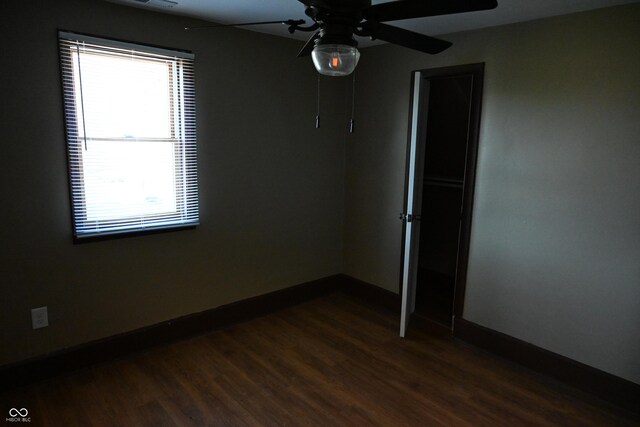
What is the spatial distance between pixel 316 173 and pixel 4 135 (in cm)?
237

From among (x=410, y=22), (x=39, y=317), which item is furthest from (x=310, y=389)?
(x=410, y=22)

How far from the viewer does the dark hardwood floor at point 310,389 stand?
2330mm

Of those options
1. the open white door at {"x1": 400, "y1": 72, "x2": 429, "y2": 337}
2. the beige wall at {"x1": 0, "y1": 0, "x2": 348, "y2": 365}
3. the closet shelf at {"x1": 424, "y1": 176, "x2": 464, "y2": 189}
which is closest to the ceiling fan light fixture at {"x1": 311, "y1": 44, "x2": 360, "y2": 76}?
the open white door at {"x1": 400, "y1": 72, "x2": 429, "y2": 337}

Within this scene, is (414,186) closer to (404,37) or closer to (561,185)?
(561,185)

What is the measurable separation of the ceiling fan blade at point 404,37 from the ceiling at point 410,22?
2.73 ft

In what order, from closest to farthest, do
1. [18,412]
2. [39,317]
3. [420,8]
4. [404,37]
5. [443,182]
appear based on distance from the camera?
[420,8], [404,37], [18,412], [39,317], [443,182]

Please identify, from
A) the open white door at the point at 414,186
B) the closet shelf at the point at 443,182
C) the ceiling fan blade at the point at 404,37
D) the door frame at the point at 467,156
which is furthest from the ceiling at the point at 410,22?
the closet shelf at the point at 443,182

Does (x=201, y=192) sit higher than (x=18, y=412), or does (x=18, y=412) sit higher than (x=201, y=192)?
(x=201, y=192)

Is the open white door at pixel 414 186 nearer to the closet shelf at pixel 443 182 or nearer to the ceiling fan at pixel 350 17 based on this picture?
the closet shelf at pixel 443 182

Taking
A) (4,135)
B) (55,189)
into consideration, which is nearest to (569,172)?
(55,189)

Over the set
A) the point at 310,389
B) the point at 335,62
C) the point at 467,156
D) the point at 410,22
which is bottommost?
the point at 310,389

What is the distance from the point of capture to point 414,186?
316 cm

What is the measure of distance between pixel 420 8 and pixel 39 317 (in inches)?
108

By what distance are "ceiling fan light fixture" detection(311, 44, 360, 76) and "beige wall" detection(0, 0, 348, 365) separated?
1782mm
